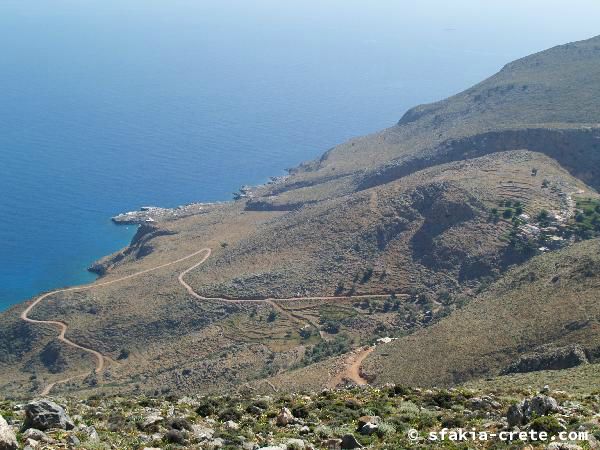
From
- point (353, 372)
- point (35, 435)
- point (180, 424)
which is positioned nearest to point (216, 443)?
point (180, 424)

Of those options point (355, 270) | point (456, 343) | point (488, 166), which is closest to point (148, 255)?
point (355, 270)

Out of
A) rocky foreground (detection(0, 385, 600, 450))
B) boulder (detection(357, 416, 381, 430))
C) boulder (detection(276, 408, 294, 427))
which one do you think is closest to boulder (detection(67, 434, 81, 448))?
rocky foreground (detection(0, 385, 600, 450))

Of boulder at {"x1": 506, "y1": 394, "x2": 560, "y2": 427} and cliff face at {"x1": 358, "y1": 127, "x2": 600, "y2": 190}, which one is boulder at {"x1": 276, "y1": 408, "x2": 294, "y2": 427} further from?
cliff face at {"x1": 358, "y1": 127, "x2": 600, "y2": 190}

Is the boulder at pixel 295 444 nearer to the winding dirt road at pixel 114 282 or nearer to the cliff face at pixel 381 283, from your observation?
the cliff face at pixel 381 283

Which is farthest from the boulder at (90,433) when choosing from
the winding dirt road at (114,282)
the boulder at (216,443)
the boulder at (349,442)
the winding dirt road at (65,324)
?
the winding dirt road at (65,324)

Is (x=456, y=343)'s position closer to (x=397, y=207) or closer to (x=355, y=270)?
(x=355, y=270)

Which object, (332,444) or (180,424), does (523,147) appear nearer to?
(180,424)
